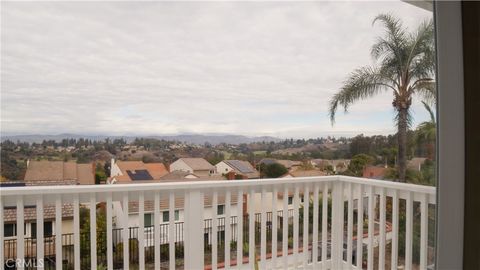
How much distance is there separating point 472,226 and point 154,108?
1514 millimetres

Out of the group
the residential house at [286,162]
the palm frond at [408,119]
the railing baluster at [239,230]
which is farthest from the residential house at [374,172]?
the railing baluster at [239,230]

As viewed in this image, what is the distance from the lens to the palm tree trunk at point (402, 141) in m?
1.79

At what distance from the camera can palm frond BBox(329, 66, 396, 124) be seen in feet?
6.89

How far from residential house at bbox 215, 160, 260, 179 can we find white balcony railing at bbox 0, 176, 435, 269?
72 mm

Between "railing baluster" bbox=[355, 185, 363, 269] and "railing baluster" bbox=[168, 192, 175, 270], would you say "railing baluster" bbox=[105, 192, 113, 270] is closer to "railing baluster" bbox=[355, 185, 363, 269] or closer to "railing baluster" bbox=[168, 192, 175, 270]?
"railing baluster" bbox=[168, 192, 175, 270]

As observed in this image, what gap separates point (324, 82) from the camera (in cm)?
213

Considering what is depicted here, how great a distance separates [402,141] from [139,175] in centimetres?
163

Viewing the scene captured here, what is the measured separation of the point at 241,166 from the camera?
2.09 m

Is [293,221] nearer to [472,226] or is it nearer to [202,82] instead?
[202,82]

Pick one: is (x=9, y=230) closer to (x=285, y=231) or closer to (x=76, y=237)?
(x=76, y=237)

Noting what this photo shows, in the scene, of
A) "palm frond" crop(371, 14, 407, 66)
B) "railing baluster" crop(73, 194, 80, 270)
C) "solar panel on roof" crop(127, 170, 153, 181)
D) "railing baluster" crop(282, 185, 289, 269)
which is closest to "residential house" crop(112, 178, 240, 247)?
"solar panel on roof" crop(127, 170, 153, 181)

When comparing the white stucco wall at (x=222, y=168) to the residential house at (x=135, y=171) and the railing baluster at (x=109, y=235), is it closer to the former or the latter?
the residential house at (x=135, y=171)

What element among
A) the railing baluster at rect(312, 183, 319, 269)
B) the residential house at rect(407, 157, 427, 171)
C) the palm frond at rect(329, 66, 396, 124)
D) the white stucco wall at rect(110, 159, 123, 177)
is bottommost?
the railing baluster at rect(312, 183, 319, 269)

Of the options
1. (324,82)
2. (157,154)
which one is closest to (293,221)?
(324,82)
